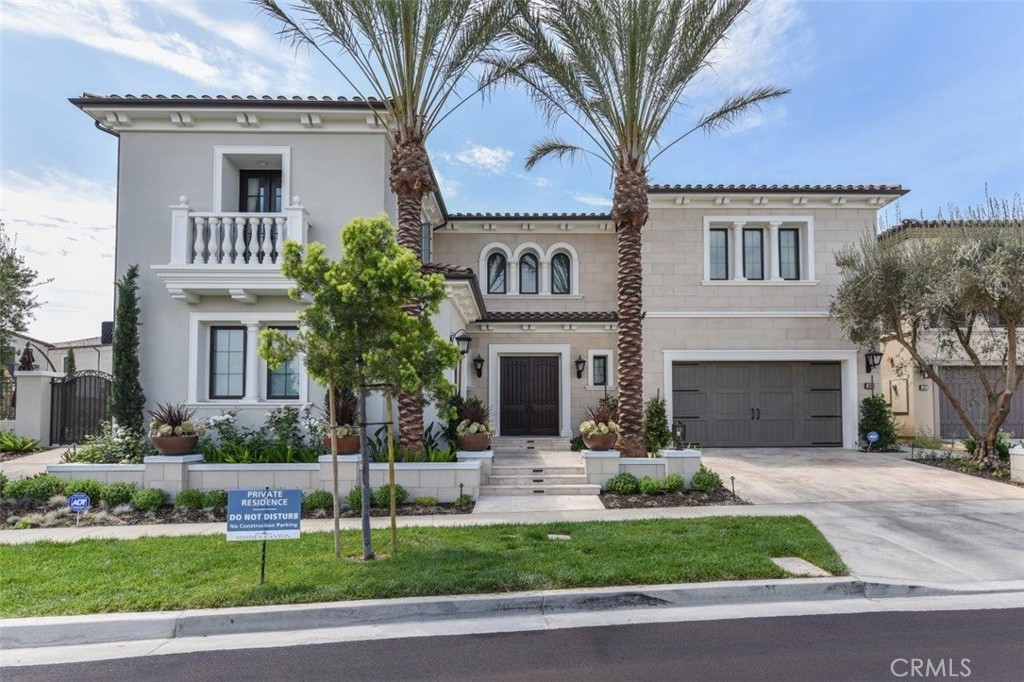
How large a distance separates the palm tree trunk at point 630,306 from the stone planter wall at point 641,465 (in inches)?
13.7

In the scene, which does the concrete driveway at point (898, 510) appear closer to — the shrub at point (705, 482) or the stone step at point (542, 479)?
the shrub at point (705, 482)

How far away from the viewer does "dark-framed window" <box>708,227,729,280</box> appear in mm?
16734

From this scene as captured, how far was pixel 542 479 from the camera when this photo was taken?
11.2 m

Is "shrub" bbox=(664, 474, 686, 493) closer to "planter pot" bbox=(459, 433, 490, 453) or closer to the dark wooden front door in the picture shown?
"planter pot" bbox=(459, 433, 490, 453)

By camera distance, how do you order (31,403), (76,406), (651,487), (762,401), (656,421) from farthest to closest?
(762,401)
(76,406)
(656,421)
(31,403)
(651,487)

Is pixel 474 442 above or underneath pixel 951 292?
underneath

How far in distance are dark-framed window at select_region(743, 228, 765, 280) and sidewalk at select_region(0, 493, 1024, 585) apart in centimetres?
838

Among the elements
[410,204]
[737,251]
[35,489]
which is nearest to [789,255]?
[737,251]

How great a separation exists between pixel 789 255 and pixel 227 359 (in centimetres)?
1467

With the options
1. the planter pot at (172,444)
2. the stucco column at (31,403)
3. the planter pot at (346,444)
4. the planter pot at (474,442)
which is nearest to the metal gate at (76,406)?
the stucco column at (31,403)

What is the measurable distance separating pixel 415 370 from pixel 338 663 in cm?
305

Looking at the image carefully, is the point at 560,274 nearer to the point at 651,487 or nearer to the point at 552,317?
the point at 552,317

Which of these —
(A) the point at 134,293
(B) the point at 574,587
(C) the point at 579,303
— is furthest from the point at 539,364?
(B) the point at 574,587

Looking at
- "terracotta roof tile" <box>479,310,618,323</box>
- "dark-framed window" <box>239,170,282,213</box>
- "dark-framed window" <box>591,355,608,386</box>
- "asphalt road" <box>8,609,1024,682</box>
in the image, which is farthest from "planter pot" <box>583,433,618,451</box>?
"dark-framed window" <box>239,170,282,213</box>
